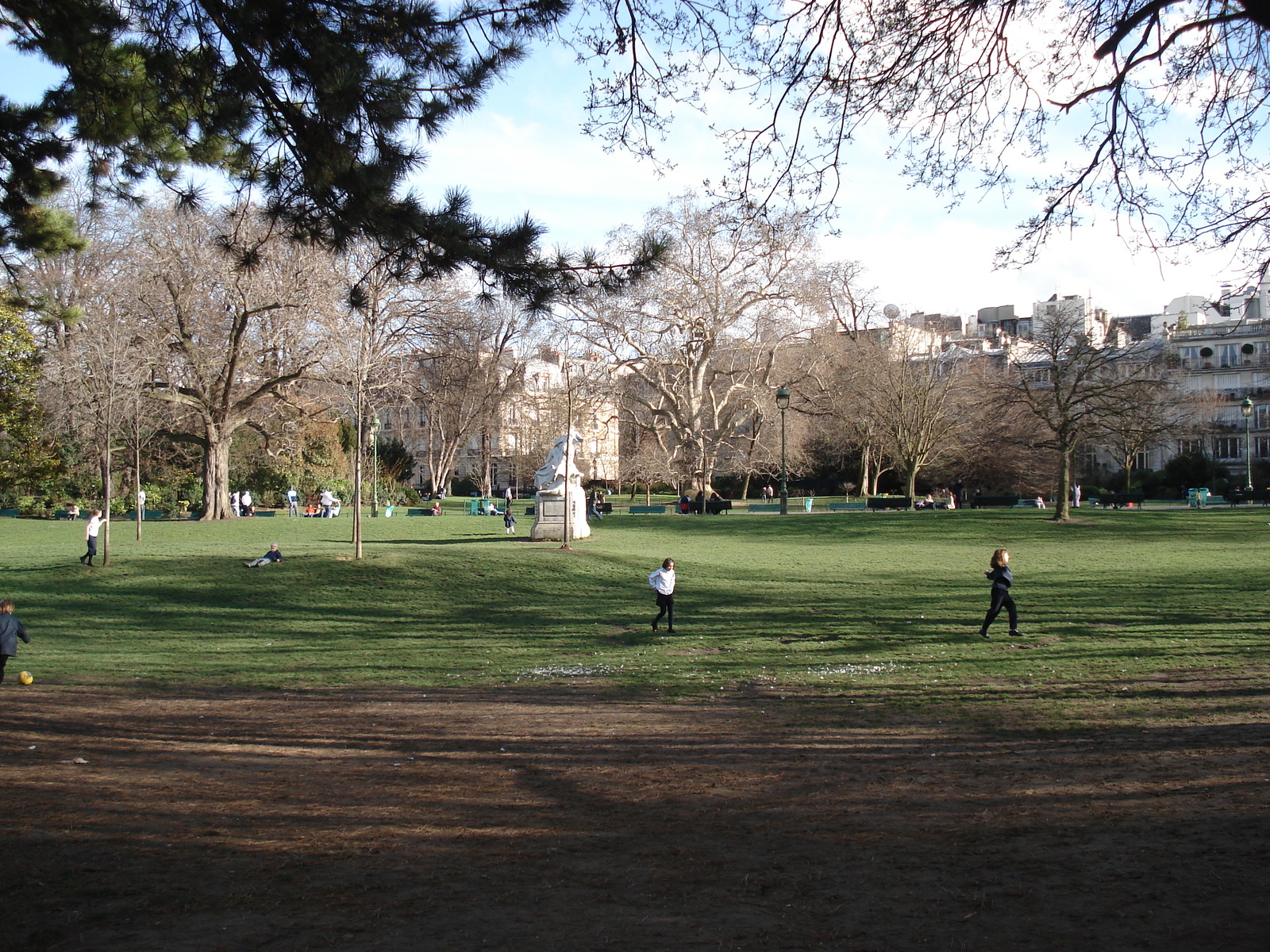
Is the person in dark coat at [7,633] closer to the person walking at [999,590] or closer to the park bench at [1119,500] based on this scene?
the person walking at [999,590]

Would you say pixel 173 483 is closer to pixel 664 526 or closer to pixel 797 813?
pixel 664 526

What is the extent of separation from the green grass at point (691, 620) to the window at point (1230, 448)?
54.8 m

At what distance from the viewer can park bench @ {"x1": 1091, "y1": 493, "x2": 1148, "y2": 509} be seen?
48.9m

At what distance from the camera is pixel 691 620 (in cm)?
1719

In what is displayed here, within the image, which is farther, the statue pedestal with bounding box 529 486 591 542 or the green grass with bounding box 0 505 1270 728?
the statue pedestal with bounding box 529 486 591 542

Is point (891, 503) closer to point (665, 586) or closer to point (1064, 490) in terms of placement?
point (1064, 490)

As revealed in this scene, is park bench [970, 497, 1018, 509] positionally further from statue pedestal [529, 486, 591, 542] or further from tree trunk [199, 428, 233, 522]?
tree trunk [199, 428, 233, 522]

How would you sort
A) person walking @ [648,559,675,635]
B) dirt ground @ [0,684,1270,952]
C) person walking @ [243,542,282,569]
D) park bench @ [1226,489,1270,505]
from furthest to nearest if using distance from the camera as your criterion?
park bench @ [1226,489,1270,505] → person walking @ [243,542,282,569] → person walking @ [648,559,675,635] → dirt ground @ [0,684,1270,952]

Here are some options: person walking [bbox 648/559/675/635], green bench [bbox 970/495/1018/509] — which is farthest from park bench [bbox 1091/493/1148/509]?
person walking [bbox 648/559/675/635]

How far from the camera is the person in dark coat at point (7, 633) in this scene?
1177 centimetres

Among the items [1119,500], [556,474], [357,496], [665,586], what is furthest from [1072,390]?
[357,496]

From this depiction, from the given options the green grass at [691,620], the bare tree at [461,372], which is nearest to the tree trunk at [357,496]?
the green grass at [691,620]

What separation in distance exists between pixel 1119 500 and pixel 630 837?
5135cm

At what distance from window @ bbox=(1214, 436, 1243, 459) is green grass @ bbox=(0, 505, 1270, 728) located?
54.8m
